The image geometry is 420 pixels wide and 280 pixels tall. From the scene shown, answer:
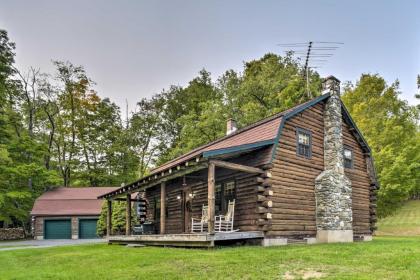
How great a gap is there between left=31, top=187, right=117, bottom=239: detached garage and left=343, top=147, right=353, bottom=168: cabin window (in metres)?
21.3

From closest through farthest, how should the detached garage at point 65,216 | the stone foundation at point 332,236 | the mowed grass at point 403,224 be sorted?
1. the stone foundation at point 332,236
2. the mowed grass at point 403,224
3. the detached garage at point 65,216

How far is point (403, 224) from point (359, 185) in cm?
1821

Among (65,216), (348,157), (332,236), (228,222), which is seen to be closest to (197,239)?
(228,222)

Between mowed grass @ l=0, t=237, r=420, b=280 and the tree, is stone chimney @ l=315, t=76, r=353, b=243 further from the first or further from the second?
the tree

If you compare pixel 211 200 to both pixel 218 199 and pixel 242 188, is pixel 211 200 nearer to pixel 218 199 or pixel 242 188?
pixel 242 188

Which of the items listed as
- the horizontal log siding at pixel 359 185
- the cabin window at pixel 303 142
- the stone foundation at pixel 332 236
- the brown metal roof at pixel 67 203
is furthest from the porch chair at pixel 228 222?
the brown metal roof at pixel 67 203

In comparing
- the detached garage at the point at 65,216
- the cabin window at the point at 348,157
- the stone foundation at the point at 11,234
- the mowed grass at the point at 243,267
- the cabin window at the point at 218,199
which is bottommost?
the stone foundation at the point at 11,234

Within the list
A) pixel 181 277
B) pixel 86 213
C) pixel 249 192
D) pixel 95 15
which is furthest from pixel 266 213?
pixel 86 213

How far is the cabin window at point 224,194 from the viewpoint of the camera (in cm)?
1552

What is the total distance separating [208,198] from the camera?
12422 millimetres

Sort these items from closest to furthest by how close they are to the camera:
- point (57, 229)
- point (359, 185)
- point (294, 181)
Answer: point (294, 181) < point (359, 185) < point (57, 229)

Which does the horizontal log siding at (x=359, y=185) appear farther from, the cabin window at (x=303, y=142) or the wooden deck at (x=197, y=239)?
the wooden deck at (x=197, y=239)

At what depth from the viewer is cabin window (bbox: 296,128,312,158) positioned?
16.0 metres

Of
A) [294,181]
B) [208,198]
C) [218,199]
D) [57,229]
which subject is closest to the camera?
[208,198]
